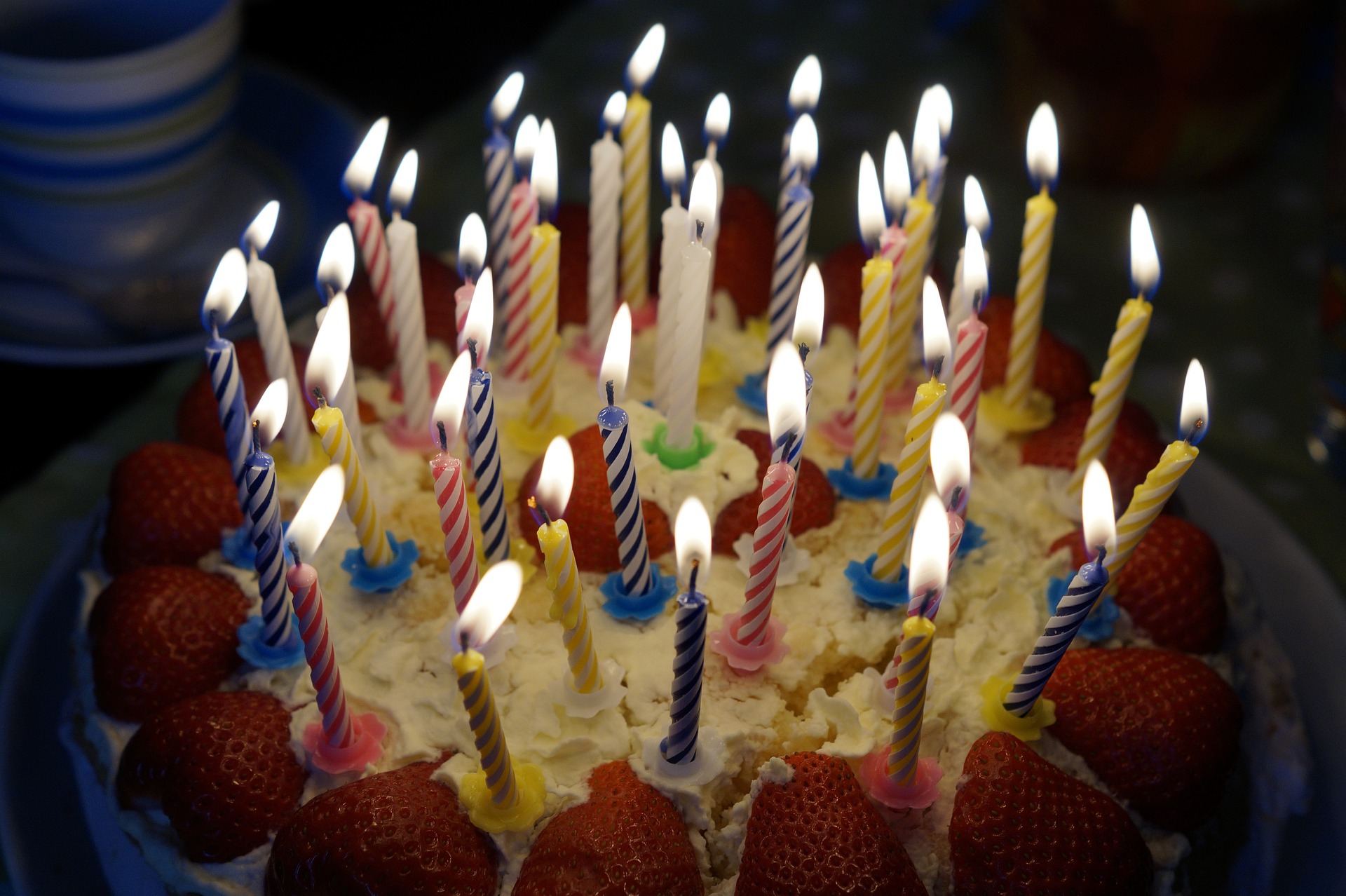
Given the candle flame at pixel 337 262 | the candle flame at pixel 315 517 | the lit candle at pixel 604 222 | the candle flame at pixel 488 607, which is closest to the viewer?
the candle flame at pixel 488 607

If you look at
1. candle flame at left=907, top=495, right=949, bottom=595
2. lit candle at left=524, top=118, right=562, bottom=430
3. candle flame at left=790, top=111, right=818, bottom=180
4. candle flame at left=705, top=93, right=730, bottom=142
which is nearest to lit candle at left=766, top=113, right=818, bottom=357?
candle flame at left=790, top=111, right=818, bottom=180

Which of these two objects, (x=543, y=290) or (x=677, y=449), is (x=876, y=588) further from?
(x=543, y=290)

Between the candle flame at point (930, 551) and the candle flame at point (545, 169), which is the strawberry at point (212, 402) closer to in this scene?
the candle flame at point (545, 169)

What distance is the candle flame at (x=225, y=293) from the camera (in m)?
1.63

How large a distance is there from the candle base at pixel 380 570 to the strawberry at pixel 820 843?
612mm

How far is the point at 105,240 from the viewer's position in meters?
2.39

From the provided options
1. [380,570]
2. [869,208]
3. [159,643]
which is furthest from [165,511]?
[869,208]

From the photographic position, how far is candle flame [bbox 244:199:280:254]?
1.75 meters

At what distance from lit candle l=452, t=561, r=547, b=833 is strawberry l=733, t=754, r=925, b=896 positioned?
268mm

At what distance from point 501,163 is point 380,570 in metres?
0.67

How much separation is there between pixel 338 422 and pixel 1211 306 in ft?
6.81

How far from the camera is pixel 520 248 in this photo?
77.2 inches

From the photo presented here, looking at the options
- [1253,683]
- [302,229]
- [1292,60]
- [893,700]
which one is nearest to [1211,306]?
[1292,60]

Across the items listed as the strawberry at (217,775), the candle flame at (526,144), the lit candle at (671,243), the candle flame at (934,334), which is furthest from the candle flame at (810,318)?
the strawberry at (217,775)
